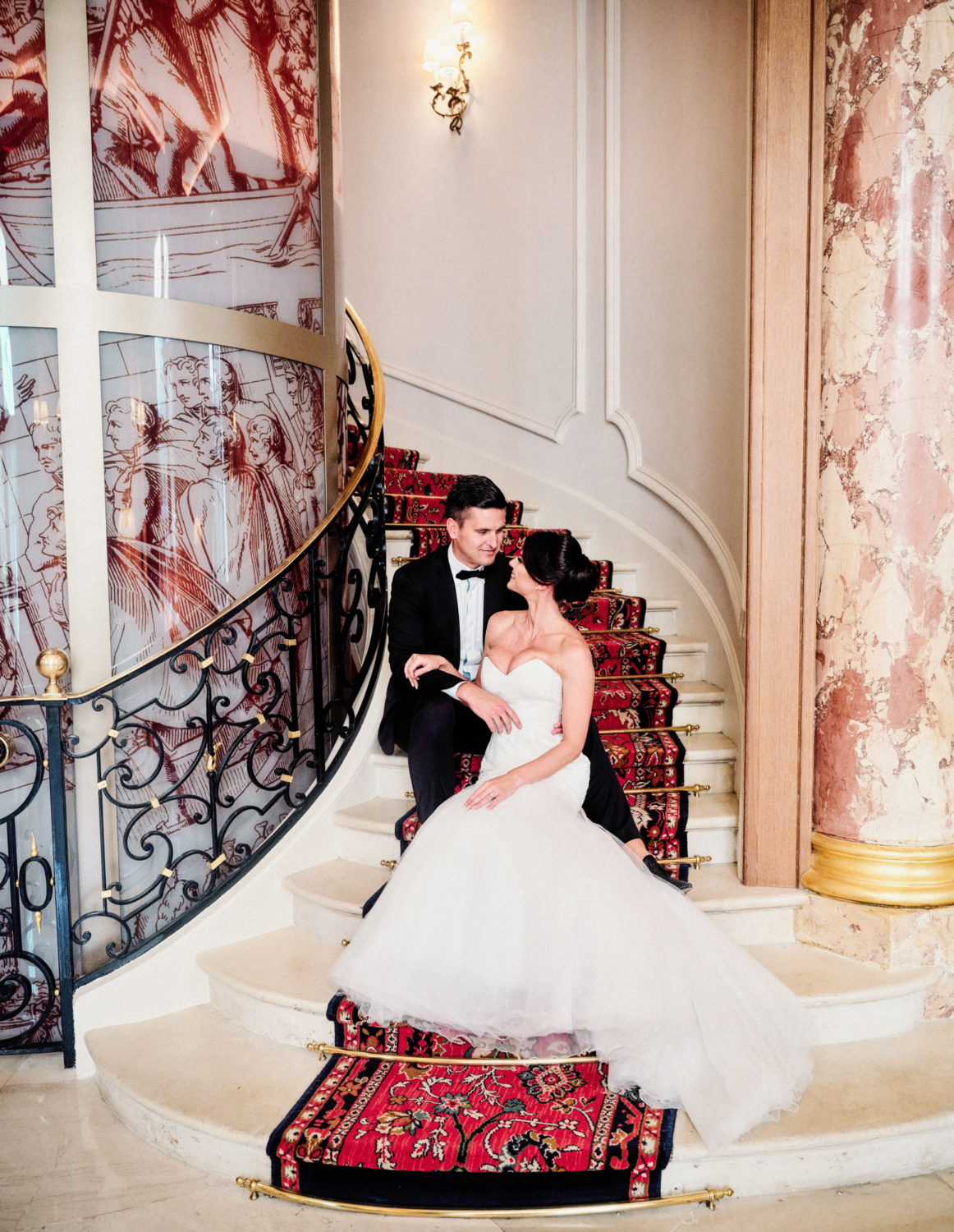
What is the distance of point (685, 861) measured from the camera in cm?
336

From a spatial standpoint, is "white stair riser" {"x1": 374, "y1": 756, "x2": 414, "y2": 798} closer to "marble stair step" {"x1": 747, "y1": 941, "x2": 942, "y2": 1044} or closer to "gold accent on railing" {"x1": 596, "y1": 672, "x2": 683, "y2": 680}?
"gold accent on railing" {"x1": 596, "y1": 672, "x2": 683, "y2": 680}

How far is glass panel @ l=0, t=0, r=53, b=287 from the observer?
2939 millimetres

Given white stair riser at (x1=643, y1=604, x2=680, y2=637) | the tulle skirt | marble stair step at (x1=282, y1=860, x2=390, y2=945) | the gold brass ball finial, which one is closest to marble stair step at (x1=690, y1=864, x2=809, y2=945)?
the tulle skirt

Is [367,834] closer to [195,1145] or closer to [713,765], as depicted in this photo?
[195,1145]

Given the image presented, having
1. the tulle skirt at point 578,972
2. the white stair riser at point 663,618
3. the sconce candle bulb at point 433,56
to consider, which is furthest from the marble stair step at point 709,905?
the sconce candle bulb at point 433,56

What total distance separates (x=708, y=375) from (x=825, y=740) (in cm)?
207

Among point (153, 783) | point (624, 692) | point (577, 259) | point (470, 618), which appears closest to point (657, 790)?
point (624, 692)

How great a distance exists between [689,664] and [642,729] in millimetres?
712

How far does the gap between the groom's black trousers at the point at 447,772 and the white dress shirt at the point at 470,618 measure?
389mm

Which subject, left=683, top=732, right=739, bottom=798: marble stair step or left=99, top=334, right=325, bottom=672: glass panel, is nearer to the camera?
left=99, top=334, right=325, bottom=672: glass panel

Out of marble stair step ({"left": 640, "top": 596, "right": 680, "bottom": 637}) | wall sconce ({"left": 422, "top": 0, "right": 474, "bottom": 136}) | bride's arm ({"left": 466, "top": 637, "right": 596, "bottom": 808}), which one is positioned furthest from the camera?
wall sconce ({"left": 422, "top": 0, "right": 474, "bottom": 136})

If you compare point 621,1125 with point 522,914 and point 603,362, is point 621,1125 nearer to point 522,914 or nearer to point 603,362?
point 522,914

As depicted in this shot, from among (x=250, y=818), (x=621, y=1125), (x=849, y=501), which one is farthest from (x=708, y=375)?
(x=621, y=1125)

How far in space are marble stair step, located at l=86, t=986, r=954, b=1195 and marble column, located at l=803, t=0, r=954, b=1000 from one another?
1.50ft
